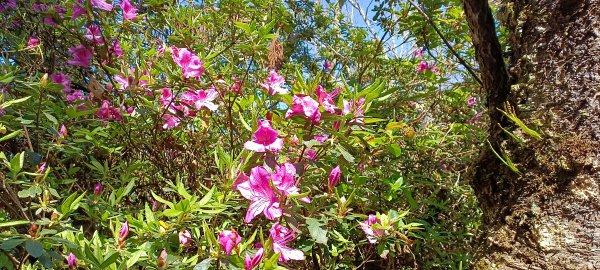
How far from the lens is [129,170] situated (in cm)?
184

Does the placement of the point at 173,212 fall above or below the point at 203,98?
below

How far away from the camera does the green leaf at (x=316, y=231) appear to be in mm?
1332

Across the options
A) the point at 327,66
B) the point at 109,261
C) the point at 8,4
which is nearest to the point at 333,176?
the point at 109,261

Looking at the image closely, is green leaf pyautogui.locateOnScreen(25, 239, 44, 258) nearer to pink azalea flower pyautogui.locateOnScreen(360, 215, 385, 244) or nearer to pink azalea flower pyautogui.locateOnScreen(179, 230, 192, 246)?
pink azalea flower pyautogui.locateOnScreen(179, 230, 192, 246)

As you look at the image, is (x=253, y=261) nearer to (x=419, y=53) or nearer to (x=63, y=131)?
(x=63, y=131)

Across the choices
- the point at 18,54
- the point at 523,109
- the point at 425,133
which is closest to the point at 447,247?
the point at 425,133

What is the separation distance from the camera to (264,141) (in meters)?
1.37

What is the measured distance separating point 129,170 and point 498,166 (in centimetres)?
128

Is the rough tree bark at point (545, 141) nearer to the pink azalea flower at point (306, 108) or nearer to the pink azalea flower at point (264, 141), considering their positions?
the pink azalea flower at point (306, 108)

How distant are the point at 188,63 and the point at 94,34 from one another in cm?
60

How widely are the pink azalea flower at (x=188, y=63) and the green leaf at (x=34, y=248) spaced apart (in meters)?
0.75

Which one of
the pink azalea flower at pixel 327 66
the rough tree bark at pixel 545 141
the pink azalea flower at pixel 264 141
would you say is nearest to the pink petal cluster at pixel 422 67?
the pink azalea flower at pixel 327 66

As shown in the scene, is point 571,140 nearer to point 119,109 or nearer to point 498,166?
point 498,166

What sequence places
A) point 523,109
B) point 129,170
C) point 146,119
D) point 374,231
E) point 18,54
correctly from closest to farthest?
point 523,109 < point 374,231 < point 129,170 < point 146,119 < point 18,54
